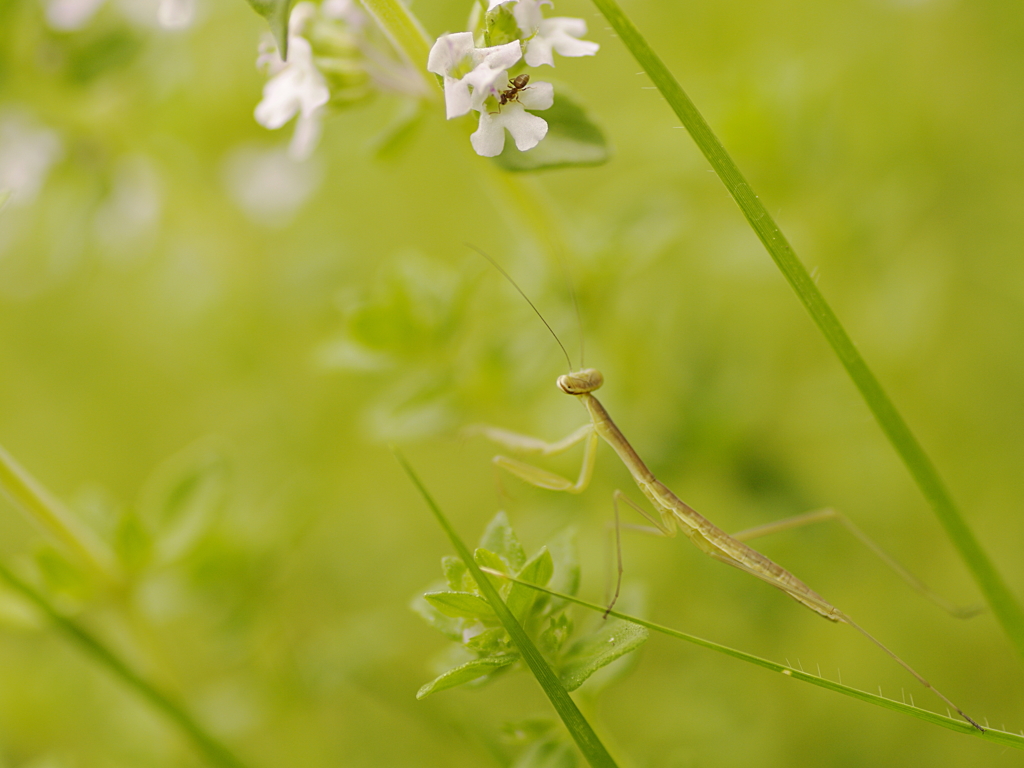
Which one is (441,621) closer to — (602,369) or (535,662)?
(535,662)

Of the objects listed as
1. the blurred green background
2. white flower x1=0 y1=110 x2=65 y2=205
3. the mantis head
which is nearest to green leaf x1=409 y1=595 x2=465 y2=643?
the blurred green background

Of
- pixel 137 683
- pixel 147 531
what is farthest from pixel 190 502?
pixel 137 683

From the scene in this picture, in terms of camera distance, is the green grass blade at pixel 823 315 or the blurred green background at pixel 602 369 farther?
the blurred green background at pixel 602 369

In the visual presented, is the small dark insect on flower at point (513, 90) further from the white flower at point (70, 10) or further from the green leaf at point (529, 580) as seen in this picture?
the white flower at point (70, 10)

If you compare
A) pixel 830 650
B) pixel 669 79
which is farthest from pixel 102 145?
pixel 830 650

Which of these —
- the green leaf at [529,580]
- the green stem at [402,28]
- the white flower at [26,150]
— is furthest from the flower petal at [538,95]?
the white flower at [26,150]

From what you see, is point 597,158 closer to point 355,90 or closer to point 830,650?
point 355,90
